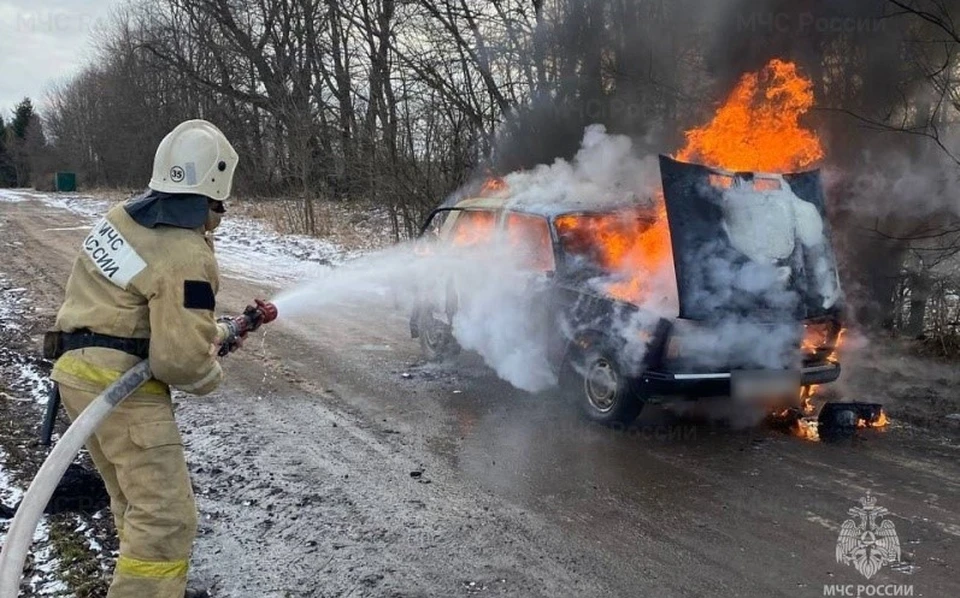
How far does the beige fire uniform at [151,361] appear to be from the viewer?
2666 mm

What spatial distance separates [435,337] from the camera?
7676mm

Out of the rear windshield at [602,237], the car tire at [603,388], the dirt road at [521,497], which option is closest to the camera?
the dirt road at [521,497]

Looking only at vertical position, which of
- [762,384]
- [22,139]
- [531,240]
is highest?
[22,139]

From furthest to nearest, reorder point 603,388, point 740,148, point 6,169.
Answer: point 6,169 → point 740,148 → point 603,388

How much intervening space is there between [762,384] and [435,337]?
11.4 ft

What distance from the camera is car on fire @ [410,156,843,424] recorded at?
5.25 meters

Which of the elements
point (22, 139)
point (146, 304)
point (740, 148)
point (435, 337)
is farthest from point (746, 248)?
point (22, 139)

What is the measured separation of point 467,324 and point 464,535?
10.5 feet

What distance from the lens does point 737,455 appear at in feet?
16.8

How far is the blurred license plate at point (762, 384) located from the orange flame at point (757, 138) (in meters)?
1.96

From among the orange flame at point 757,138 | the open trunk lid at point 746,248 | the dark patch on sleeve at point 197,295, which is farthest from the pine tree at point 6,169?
the dark patch on sleeve at point 197,295

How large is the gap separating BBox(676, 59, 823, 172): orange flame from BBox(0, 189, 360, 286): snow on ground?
7.88 metres

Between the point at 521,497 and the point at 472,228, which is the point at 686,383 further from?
the point at 472,228
